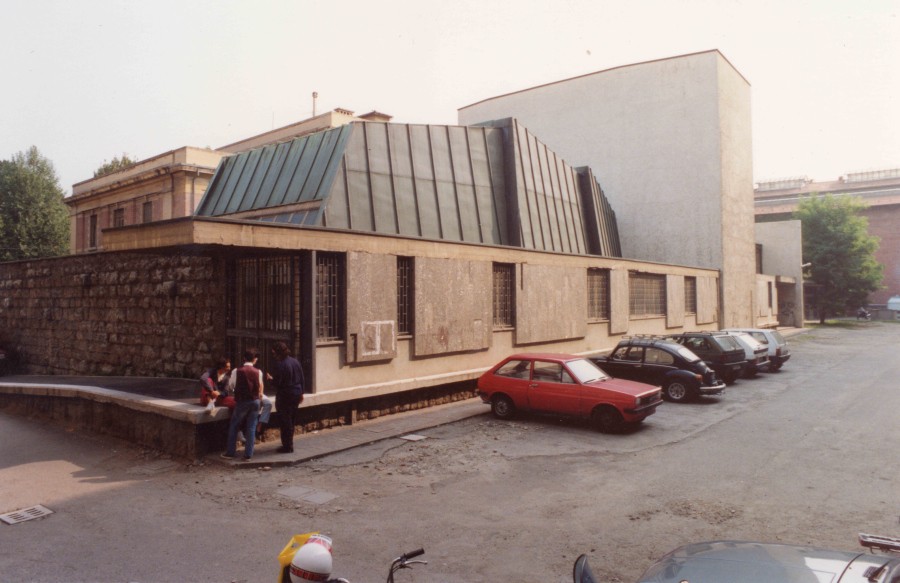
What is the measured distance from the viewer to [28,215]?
145ft

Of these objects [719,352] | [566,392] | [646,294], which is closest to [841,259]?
[646,294]

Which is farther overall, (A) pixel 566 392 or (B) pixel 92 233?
(B) pixel 92 233

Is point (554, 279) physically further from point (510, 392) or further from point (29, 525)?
point (29, 525)

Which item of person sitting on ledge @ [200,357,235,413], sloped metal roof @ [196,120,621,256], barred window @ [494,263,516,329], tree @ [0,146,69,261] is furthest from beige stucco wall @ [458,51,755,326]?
tree @ [0,146,69,261]

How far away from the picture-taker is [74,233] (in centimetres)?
4012

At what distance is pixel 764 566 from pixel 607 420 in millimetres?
8600

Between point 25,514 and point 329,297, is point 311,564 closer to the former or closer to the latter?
point 25,514

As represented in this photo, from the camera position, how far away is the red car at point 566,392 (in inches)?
442

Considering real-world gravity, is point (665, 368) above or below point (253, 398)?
below

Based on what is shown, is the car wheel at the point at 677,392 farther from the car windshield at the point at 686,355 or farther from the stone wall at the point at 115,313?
→ the stone wall at the point at 115,313

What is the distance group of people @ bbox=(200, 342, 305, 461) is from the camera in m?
9.26

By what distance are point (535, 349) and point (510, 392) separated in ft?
16.2

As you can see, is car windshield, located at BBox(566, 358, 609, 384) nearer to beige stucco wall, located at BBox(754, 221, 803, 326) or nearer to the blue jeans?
the blue jeans

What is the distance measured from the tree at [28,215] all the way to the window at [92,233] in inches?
344
